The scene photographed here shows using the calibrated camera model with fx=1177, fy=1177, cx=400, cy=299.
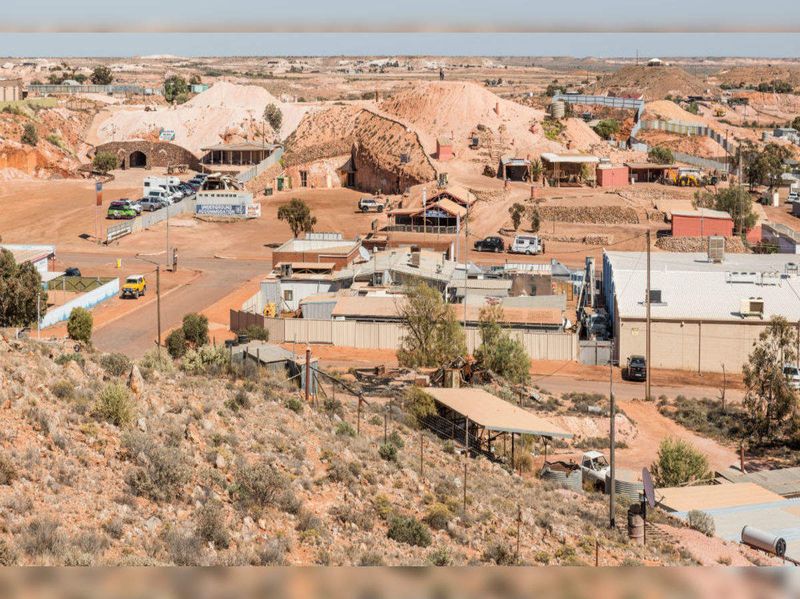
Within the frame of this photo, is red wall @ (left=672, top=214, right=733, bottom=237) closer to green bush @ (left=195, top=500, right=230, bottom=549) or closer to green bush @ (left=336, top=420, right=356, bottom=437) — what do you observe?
green bush @ (left=336, top=420, right=356, bottom=437)

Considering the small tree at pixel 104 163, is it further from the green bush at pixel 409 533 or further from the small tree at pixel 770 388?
the green bush at pixel 409 533

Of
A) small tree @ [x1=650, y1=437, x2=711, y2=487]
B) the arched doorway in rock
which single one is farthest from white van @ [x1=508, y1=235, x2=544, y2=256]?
the arched doorway in rock

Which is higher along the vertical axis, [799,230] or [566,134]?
[566,134]

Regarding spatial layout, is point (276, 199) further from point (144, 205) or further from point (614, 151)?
point (614, 151)

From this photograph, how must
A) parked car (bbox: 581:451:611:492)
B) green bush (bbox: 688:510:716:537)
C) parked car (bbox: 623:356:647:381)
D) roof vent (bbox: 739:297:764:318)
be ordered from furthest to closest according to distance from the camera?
roof vent (bbox: 739:297:764:318), parked car (bbox: 623:356:647:381), parked car (bbox: 581:451:611:492), green bush (bbox: 688:510:716:537)

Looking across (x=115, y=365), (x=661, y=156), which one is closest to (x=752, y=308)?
(x=115, y=365)

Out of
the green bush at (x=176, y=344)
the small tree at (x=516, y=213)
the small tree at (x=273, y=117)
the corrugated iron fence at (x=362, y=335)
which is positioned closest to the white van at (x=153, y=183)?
the small tree at (x=516, y=213)

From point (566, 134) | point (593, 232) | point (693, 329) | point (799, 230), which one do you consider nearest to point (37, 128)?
point (566, 134)
